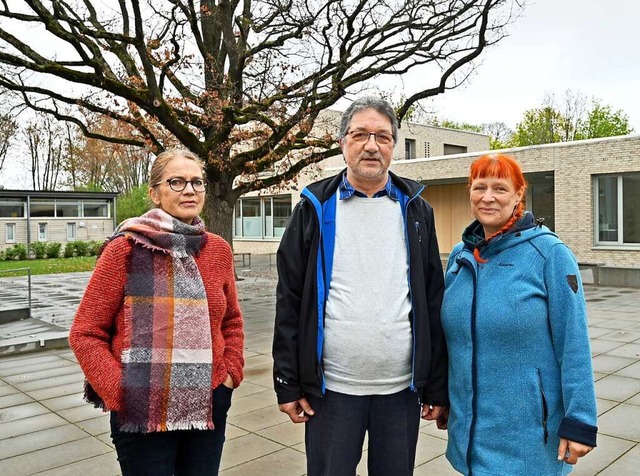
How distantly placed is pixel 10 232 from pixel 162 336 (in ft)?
141

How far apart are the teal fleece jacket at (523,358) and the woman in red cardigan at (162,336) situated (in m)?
1.08

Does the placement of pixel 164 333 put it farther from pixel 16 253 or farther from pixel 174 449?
pixel 16 253

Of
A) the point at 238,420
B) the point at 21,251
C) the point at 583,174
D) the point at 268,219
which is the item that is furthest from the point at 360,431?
the point at 21,251

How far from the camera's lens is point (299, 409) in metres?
2.62

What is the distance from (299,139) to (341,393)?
1166 centimetres

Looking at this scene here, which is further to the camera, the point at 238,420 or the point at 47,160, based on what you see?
the point at 47,160

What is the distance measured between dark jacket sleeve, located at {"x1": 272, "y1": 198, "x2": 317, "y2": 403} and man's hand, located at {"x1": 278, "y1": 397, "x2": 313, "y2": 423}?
0.10 feet

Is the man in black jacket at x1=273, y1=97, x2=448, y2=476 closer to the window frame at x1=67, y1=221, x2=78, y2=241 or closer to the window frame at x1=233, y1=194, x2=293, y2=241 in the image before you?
the window frame at x1=233, y1=194, x2=293, y2=241

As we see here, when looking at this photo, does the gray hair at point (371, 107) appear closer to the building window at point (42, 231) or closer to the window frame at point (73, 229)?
the building window at point (42, 231)

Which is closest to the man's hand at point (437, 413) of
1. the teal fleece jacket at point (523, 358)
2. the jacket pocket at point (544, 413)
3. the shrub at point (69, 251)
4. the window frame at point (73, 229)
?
the teal fleece jacket at point (523, 358)

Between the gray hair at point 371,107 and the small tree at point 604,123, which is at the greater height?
the small tree at point 604,123

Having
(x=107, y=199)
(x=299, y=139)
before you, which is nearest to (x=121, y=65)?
(x=299, y=139)

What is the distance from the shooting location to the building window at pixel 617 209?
2000 centimetres

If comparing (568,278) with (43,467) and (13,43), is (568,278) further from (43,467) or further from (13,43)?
(13,43)
